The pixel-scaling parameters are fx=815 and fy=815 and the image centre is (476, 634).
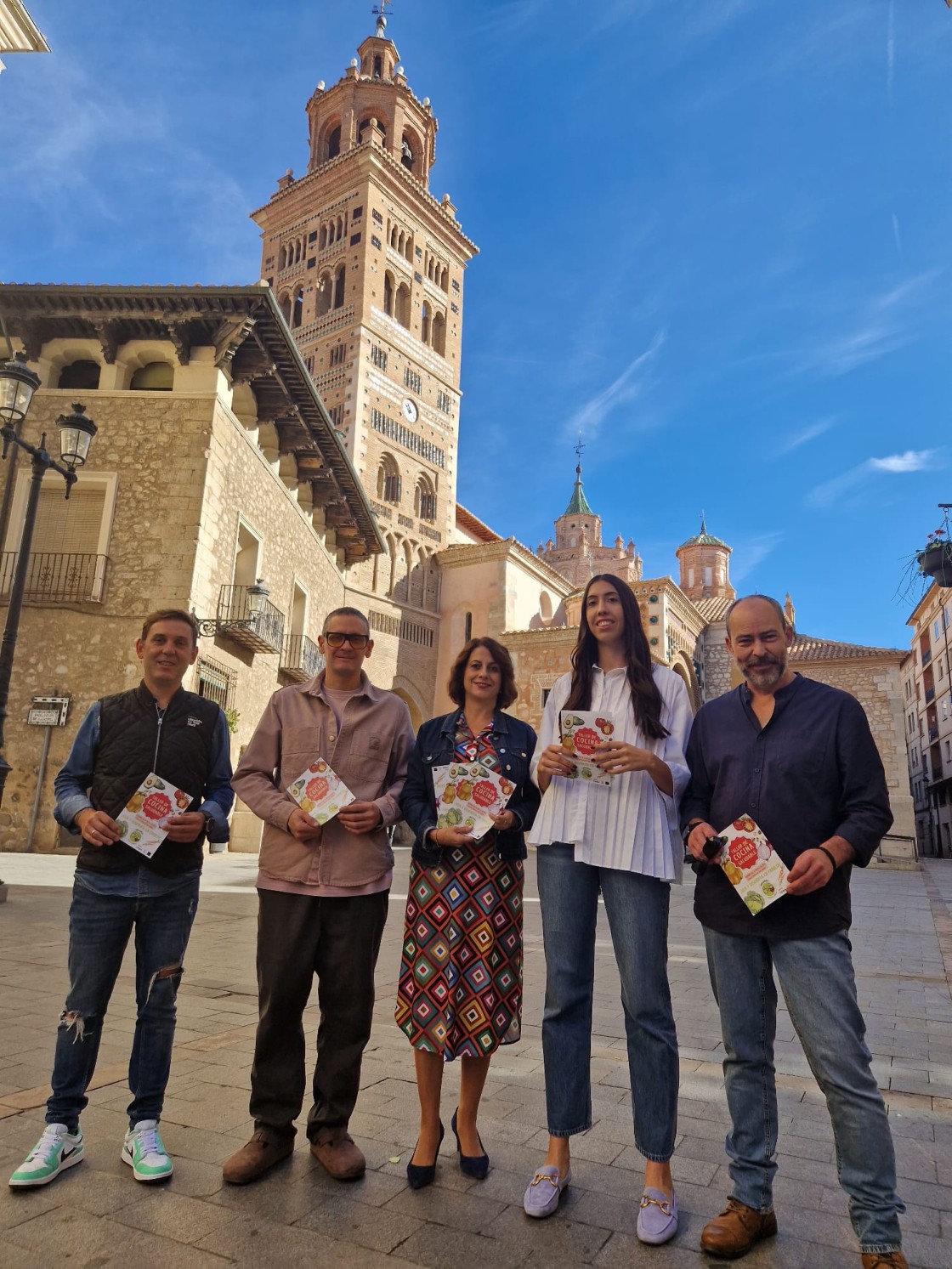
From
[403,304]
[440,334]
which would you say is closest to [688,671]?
[440,334]

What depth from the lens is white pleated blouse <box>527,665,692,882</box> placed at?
2621 mm

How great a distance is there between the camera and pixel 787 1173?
9.02 feet

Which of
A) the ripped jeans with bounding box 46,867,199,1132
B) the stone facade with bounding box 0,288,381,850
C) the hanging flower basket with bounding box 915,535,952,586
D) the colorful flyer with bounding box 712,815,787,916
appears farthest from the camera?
the stone facade with bounding box 0,288,381,850

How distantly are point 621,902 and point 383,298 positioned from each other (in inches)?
1513

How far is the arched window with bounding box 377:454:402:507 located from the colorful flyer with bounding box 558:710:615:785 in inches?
1328

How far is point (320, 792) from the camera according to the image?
288 centimetres

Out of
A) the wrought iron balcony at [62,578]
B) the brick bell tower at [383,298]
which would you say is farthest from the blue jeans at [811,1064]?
the brick bell tower at [383,298]

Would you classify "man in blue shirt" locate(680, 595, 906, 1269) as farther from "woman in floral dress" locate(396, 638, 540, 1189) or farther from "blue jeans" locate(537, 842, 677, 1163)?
"woman in floral dress" locate(396, 638, 540, 1189)

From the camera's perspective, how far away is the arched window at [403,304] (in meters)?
38.4

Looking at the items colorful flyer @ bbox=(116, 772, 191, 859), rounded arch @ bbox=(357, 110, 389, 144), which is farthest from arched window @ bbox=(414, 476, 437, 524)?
colorful flyer @ bbox=(116, 772, 191, 859)

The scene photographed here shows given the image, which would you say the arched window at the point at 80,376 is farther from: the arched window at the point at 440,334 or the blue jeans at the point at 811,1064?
the arched window at the point at 440,334

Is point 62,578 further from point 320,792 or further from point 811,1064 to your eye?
point 811,1064

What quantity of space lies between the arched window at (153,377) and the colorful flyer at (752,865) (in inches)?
620

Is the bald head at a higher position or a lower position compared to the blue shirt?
higher
